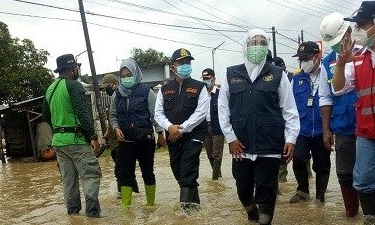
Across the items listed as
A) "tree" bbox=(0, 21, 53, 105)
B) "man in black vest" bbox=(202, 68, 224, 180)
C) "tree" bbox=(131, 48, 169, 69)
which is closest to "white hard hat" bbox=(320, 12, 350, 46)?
"man in black vest" bbox=(202, 68, 224, 180)

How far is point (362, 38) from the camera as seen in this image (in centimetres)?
360

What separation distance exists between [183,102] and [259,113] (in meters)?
1.55

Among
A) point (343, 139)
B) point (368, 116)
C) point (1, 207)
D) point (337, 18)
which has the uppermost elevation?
point (337, 18)

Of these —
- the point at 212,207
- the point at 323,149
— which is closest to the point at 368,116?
the point at 323,149

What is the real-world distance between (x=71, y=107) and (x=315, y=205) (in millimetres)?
3182

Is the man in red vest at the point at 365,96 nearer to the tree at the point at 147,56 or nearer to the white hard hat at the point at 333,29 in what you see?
the white hard hat at the point at 333,29

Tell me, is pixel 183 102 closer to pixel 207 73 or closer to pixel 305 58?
pixel 305 58

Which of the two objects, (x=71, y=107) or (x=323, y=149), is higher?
(x=71, y=107)

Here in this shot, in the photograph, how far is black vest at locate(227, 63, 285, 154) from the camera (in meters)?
4.02

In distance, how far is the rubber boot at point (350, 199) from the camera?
443 centimetres

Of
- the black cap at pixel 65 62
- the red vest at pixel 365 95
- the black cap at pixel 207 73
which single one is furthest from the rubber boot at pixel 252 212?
the black cap at pixel 207 73

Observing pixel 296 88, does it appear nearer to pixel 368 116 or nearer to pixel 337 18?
pixel 337 18

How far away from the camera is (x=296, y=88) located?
19.2 feet

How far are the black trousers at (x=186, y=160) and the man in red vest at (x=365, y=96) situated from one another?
193 cm
